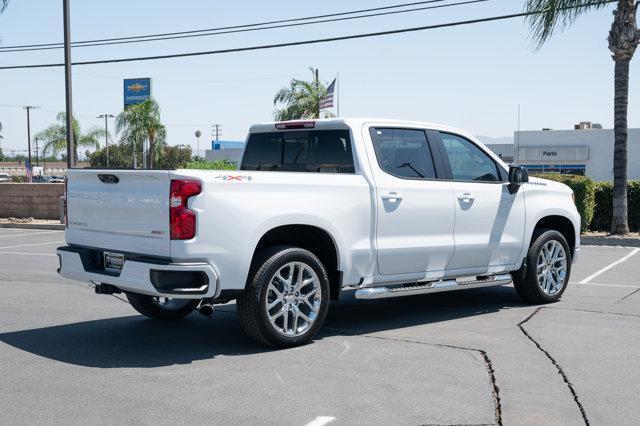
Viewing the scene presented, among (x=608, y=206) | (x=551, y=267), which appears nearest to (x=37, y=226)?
(x=608, y=206)

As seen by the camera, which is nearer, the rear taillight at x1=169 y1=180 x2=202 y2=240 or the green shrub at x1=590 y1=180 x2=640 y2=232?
the rear taillight at x1=169 y1=180 x2=202 y2=240

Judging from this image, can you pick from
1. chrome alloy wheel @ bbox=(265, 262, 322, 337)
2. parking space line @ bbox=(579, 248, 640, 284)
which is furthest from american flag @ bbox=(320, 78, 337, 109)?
chrome alloy wheel @ bbox=(265, 262, 322, 337)

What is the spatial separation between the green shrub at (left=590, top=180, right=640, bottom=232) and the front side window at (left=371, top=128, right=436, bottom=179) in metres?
14.0

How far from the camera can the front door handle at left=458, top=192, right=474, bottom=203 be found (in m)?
7.92

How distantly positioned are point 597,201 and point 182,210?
1672cm

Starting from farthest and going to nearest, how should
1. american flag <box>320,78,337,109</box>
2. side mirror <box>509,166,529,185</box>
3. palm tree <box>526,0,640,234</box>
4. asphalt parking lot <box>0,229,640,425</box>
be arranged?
1. american flag <box>320,78,337,109</box>
2. palm tree <box>526,0,640,234</box>
3. side mirror <box>509,166,529,185</box>
4. asphalt parking lot <box>0,229,640,425</box>

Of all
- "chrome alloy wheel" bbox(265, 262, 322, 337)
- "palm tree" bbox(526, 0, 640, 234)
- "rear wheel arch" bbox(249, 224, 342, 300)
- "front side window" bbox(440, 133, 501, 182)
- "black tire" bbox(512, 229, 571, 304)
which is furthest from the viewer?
"palm tree" bbox(526, 0, 640, 234)

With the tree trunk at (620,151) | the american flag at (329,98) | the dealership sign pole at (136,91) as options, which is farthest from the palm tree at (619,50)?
the dealership sign pole at (136,91)

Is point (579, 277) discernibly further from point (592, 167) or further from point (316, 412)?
point (592, 167)

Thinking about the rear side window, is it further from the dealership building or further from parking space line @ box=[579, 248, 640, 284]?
the dealership building

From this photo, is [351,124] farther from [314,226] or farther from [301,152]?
[314,226]

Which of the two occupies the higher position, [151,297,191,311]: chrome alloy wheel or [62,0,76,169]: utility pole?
[62,0,76,169]: utility pole

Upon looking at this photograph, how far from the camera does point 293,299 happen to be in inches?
260

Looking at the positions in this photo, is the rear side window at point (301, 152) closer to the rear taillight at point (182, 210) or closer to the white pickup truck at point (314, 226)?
the white pickup truck at point (314, 226)
